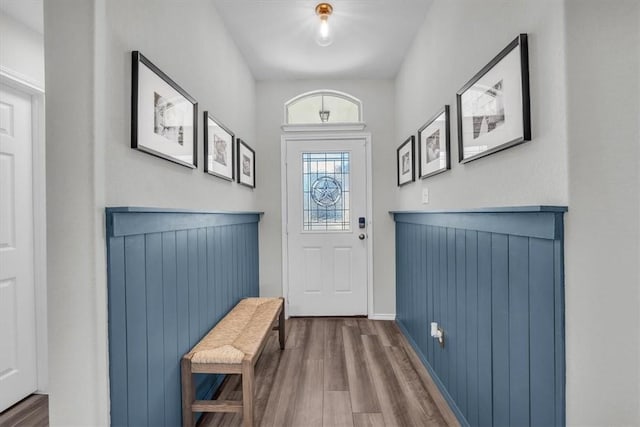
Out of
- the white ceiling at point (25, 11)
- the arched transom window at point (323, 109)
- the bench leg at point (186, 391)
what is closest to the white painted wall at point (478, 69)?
the arched transom window at point (323, 109)

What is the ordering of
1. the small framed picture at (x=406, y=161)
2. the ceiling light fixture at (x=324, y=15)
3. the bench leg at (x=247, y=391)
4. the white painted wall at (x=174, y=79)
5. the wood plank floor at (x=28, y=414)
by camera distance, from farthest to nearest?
the small framed picture at (x=406, y=161) → the ceiling light fixture at (x=324, y=15) → the wood plank floor at (x=28, y=414) → the bench leg at (x=247, y=391) → the white painted wall at (x=174, y=79)

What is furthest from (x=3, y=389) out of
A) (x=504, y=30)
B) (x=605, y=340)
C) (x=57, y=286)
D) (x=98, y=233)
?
(x=504, y=30)

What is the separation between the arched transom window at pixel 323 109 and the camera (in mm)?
3547

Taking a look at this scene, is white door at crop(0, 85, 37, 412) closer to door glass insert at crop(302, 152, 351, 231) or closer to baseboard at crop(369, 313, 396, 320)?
door glass insert at crop(302, 152, 351, 231)

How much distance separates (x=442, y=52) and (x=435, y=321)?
170cm

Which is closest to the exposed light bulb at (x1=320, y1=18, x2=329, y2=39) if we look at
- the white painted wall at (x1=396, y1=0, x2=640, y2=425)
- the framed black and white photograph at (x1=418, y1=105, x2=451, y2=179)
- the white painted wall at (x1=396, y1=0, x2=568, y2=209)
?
the white painted wall at (x1=396, y1=0, x2=568, y2=209)

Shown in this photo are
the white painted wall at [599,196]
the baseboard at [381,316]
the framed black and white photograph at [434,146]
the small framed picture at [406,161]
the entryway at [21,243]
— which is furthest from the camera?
the baseboard at [381,316]

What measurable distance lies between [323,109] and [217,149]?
1.59 metres

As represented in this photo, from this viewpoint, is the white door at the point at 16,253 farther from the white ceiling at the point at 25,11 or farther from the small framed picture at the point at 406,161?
the small framed picture at the point at 406,161

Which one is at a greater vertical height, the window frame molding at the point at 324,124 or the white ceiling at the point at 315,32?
the white ceiling at the point at 315,32

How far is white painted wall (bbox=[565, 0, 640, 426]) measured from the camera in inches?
38.8

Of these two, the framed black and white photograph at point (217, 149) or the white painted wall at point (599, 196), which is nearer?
the white painted wall at point (599, 196)

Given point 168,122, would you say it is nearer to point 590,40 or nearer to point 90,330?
point 90,330

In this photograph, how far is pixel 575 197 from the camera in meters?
1.00
